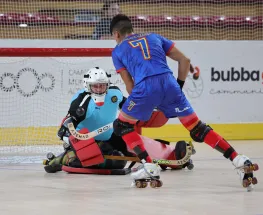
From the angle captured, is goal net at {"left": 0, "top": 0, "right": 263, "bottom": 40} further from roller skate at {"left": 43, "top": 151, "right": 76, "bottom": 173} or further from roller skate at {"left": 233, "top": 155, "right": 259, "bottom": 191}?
roller skate at {"left": 233, "top": 155, "right": 259, "bottom": 191}

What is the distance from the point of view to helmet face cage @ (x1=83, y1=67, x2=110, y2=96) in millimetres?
5980

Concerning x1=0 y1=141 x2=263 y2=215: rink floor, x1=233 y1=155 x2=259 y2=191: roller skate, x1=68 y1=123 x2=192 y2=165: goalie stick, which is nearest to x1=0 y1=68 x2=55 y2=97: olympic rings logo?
x1=0 y1=141 x2=263 y2=215: rink floor

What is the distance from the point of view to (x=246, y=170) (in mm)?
4617

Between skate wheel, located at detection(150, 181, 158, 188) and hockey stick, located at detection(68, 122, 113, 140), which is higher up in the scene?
hockey stick, located at detection(68, 122, 113, 140)

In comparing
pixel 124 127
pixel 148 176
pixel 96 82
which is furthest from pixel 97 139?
pixel 148 176

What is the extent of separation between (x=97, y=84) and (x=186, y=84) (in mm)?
3830

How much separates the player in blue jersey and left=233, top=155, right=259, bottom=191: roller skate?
25mm

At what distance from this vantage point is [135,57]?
489cm

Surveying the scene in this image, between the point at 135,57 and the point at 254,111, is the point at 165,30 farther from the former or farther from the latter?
the point at 135,57

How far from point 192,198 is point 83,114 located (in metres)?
1.88

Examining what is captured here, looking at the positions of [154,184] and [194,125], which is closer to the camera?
[154,184]

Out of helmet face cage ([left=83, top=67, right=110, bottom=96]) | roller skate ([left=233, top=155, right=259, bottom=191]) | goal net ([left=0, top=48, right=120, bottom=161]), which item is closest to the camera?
roller skate ([left=233, top=155, right=259, bottom=191])

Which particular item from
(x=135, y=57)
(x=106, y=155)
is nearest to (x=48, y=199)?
(x=135, y=57)

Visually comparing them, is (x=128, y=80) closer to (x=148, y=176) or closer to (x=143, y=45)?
(x=143, y=45)
